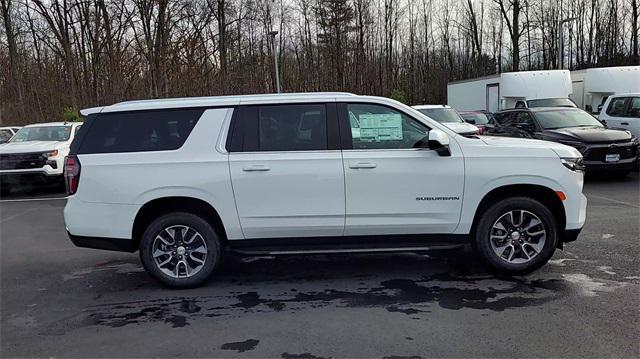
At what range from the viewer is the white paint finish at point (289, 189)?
5195mm

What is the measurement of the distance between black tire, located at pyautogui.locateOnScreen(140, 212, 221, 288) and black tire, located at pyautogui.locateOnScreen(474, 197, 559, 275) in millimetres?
2652

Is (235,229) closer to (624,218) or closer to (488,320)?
(488,320)

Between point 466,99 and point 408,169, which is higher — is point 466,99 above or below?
above

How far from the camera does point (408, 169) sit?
206 inches

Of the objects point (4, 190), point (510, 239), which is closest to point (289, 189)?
point (510, 239)

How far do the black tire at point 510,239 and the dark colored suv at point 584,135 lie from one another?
23.4ft

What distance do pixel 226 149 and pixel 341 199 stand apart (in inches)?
48.9

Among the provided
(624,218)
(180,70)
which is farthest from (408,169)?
(180,70)

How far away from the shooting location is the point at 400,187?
523cm

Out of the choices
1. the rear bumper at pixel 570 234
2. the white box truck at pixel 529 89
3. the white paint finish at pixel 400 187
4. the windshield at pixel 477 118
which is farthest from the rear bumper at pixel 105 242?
the white box truck at pixel 529 89

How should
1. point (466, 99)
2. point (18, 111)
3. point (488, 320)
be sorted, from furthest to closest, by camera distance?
point (18, 111)
point (466, 99)
point (488, 320)

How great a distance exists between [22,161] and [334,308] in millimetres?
11075

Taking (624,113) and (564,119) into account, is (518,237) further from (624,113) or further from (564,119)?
(624,113)

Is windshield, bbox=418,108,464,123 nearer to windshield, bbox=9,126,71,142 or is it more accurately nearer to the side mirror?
windshield, bbox=9,126,71,142
